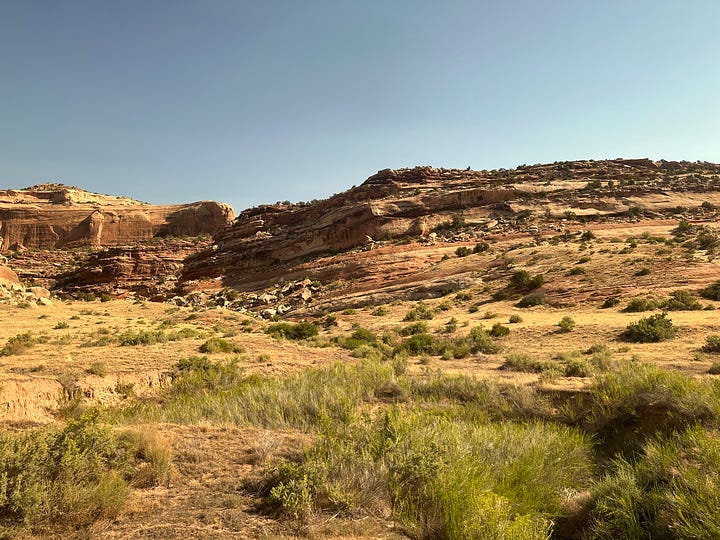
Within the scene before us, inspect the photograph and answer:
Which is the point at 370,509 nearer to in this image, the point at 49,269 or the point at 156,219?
the point at 49,269

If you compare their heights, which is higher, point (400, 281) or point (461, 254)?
point (461, 254)

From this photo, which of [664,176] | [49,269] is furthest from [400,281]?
[49,269]

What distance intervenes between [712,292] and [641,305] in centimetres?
316

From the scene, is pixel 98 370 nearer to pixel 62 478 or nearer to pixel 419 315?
pixel 62 478

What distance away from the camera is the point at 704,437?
13.4 ft

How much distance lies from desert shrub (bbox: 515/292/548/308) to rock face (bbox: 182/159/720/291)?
17.7m

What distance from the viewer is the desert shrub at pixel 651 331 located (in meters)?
12.2

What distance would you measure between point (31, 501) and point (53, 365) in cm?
913

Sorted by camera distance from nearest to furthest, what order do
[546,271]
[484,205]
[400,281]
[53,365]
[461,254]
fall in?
[53,365] < [546,271] < [400,281] < [461,254] < [484,205]

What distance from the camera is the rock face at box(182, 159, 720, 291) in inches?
1660

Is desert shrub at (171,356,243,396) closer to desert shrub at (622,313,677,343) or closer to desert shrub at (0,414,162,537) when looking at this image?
desert shrub at (0,414,162,537)

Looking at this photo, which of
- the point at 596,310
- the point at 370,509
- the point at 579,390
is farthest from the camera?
the point at 596,310

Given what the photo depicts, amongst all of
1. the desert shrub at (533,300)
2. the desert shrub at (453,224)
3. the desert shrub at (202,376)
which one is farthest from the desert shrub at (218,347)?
the desert shrub at (453,224)

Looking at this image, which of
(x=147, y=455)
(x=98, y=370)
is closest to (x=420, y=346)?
(x=98, y=370)
